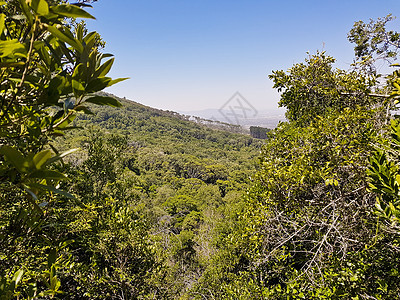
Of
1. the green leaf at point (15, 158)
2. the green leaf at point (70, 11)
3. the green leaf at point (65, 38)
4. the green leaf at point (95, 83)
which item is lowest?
the green leaf at point (15, 158)

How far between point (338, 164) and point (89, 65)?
12.3ft

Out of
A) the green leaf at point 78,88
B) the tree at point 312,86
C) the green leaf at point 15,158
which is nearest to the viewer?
the green leaf at point 15,158

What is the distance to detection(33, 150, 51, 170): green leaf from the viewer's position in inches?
25.8

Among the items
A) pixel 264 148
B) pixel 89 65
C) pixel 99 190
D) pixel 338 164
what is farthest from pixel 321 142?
pixel 99 190

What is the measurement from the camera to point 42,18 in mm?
735

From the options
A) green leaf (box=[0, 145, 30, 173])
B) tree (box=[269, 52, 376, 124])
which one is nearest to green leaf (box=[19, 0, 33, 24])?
green leaf (box=[0, 145, 30, 173])

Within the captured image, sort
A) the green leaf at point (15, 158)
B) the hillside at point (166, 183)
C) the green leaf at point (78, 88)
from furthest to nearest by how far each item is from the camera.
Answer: the hillside at point (166, 183)
the green leaf at point (78, 88)
the green leaf at point (15, 158)

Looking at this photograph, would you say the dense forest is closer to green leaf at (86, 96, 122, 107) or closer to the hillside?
green leaf at (86, 96, 122, 107)

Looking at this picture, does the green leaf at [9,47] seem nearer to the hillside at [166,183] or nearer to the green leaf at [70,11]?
the green leaf at [70,11]

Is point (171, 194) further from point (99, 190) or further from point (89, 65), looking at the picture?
point (89, 65)

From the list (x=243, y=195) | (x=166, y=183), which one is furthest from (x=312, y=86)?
(x=166, y=183)

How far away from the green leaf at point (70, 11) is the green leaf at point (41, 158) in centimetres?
44

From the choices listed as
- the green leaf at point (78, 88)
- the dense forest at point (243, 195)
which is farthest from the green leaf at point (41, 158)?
the green leaf at point (78, 88)

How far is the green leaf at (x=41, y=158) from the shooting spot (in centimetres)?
65
